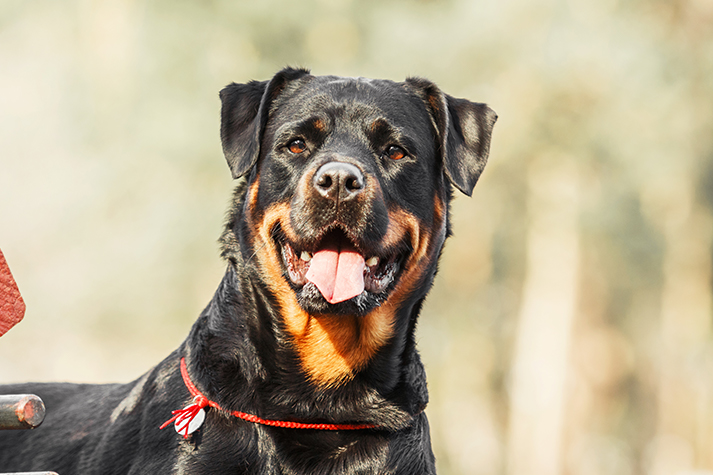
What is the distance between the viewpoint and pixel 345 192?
3.69 meters

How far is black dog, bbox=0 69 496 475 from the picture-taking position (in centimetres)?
358

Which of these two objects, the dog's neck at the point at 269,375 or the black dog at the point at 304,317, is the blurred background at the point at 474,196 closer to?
the black dog at the point at 304,317

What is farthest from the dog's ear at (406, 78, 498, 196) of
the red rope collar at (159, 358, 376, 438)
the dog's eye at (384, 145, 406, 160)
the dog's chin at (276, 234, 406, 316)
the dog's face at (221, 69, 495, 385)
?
the red rope collar at (159, 358, 376, 438)

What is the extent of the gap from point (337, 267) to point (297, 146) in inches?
26.6

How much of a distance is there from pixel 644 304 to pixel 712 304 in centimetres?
285

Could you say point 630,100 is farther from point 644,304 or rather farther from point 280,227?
point 280,227

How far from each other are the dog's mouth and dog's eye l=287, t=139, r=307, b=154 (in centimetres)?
49

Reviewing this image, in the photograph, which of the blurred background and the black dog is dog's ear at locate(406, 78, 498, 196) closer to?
the black dog

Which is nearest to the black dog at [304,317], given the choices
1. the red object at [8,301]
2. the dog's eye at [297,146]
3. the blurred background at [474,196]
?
the dog's eye at [297,146]

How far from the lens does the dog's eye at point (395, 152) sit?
13.6 feet

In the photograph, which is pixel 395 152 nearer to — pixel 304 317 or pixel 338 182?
pixel 338 182

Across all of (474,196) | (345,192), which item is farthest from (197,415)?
(474,196)

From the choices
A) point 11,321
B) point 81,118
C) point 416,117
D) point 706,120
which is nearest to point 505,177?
point 706,120

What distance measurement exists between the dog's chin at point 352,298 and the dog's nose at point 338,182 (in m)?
0.30
